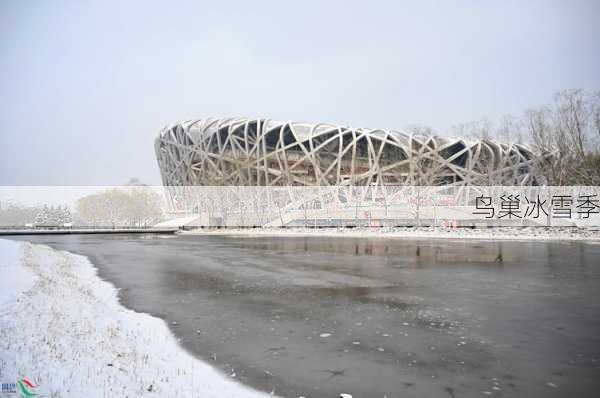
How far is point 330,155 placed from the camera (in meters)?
56.8

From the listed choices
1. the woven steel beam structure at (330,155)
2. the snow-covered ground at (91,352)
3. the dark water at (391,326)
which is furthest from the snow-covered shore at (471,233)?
the snow-covered ground at (91,352)

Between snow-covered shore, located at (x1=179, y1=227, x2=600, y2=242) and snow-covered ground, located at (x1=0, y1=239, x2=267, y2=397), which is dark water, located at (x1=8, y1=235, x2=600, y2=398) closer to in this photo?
snow-covered ground, located at (x1=0, y1=239, x2=267, y2=397)

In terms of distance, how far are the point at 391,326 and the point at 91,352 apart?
438 cm

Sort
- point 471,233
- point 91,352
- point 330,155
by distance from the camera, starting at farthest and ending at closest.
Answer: point 330,155
point 471,233
point 91,352

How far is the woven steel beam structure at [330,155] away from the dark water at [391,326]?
4361 cm

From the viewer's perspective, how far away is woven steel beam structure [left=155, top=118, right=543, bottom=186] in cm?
5578

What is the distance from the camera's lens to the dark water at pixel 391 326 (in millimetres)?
4418

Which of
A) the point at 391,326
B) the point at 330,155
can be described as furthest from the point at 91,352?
the point at 330,155

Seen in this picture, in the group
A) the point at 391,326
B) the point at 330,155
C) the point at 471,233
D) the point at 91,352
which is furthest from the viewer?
the point at 330,155

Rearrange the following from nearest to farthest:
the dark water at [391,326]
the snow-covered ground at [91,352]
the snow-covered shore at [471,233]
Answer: the snow-covered ground at [91,352] < the dark water at [391,326] < the snow-covered shore at [471,233]

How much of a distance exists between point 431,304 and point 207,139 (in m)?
55.9

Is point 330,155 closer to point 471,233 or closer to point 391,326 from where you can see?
point 471,233

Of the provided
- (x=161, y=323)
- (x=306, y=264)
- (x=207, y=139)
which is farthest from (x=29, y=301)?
(x=207, y=139)

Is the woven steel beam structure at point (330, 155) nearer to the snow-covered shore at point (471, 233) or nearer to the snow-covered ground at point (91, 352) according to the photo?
the snow-covered shore at point (471, 233)
